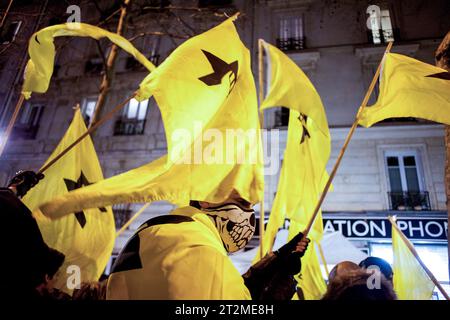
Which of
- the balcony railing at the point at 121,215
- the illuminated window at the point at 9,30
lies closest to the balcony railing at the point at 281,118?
→ the balcony railing at the point at 121,215

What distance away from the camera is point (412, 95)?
278 centimetres

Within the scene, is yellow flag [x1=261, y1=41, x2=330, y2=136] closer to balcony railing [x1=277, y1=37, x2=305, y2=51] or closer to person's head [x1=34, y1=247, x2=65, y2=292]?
person's head [x1=34, y1=247, x2=65, y2=292]

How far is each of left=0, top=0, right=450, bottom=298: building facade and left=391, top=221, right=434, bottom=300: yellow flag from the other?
6.06 metres

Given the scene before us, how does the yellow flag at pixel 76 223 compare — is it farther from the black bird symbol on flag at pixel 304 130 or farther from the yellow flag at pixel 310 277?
the black bird symbol on flag at pixel 304 130

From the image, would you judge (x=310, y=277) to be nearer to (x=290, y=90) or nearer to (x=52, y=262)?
(x=290, y=90)

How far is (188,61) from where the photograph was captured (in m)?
2.78

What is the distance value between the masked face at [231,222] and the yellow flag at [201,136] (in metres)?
0.21

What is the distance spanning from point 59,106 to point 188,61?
13941 millimetres

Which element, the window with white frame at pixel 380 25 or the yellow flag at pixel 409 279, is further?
the window with white frame at pixel 380 25

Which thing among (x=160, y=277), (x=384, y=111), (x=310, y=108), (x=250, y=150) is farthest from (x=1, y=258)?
(x=384, y=111)

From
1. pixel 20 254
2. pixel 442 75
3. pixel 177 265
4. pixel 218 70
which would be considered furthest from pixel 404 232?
pixel 20 254

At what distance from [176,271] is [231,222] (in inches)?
31.9

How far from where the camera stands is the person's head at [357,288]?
1.84m

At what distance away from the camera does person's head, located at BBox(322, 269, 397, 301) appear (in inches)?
72.4
